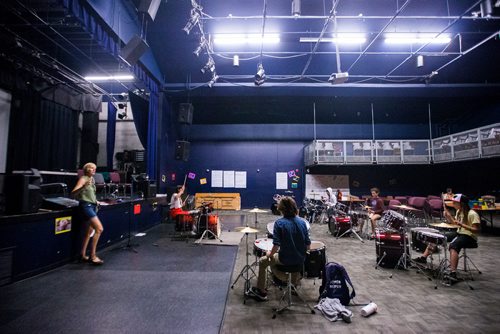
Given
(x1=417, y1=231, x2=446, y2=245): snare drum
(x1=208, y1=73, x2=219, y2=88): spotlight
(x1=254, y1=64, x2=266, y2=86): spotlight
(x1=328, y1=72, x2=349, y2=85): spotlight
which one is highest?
(x1=208, y1=73, x2=219, y2=88): spotlight

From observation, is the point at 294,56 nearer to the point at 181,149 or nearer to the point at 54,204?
the point at 181,149

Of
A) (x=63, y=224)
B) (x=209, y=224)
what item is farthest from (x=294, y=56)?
(x=63, y=224)

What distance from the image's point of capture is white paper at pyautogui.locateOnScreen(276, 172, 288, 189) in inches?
469

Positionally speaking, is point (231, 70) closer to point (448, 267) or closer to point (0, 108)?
point (0, 108)

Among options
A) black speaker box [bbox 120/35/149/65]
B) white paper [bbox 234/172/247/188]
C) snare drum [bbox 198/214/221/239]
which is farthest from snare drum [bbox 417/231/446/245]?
white paper [bbox 234/172/247/188]

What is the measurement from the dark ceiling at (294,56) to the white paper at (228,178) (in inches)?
103

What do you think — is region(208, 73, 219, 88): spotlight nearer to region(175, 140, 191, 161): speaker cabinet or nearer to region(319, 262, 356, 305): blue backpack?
region(175, 140, 191, 161): speaker cabinet

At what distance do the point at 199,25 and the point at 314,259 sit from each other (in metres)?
5.91

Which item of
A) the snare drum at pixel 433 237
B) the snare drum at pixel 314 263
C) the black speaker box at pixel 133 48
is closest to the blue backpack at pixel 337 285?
the snare drum at pixel 314 263

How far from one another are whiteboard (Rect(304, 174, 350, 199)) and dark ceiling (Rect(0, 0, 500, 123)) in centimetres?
291

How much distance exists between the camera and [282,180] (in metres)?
11.9

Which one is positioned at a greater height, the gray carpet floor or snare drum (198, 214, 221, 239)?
snare drum (198, 214, 221, 239)

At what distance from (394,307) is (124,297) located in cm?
334

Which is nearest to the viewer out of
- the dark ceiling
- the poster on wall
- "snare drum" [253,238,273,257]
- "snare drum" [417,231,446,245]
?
"snare drum" [253,238,273,257]
